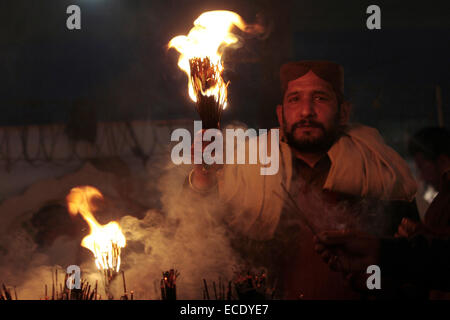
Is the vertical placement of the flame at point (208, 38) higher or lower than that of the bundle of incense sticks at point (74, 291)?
higher

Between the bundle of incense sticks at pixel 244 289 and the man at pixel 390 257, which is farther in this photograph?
the man at pixel 390 257

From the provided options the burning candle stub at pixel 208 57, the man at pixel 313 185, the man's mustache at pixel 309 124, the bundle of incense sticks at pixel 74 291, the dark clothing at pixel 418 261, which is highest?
the burning candle stub at pixel 208 57

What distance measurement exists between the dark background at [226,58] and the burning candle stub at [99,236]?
0.74 meters

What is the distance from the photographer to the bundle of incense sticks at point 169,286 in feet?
12.2

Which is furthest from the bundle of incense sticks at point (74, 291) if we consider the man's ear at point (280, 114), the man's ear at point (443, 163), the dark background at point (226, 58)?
the man's ear at point (443, 163)

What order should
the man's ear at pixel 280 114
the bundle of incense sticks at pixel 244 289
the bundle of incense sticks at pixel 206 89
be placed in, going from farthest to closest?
the man's ear at pixel 280 114, the bundle of incense sticks at pixel 244 289, the bundle of incense sticks at pixel 206 89

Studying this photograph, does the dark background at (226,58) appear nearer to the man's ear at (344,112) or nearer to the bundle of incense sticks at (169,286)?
the man's ear at (344,112)

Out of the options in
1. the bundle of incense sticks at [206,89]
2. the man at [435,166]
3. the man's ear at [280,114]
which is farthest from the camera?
the man's ear at [280,114]

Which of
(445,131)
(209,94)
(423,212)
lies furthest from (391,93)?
(209,94)

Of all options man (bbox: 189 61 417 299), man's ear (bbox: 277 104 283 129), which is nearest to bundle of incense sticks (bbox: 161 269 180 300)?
man (bbox: 189 61 417 299)
